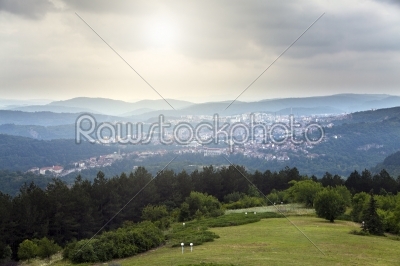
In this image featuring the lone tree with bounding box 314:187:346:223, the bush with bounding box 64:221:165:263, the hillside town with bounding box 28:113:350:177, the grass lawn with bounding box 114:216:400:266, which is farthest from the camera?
the hillside town with bounding box 28:113:350:177

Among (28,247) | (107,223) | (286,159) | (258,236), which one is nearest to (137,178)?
(107,223)

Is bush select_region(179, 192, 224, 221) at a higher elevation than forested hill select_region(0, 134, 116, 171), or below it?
below

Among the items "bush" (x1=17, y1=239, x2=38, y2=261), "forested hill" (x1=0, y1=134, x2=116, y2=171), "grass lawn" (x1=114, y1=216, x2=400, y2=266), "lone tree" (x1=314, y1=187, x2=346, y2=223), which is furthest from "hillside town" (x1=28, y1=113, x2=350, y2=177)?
"grass lawn" (x1=114, y1=216, x2=400, y2=266)

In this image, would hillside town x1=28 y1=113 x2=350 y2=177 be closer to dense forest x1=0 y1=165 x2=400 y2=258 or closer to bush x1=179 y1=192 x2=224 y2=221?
dense forest x1=0 y1=165 x2=400 y2=258

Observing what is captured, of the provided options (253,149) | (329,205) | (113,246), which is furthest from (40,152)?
(113,246)

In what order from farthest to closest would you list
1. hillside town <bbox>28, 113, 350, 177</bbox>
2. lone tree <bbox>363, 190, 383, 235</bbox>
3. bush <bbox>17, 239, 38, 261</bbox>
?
hillside town <bbox>28, 113, 350, 177</bbox>
lone tree <bbox>363, 190, 383, 235</bbox>
bush <bbox>17, 239, 38, 261</bbox>

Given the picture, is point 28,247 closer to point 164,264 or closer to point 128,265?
point 128,265
